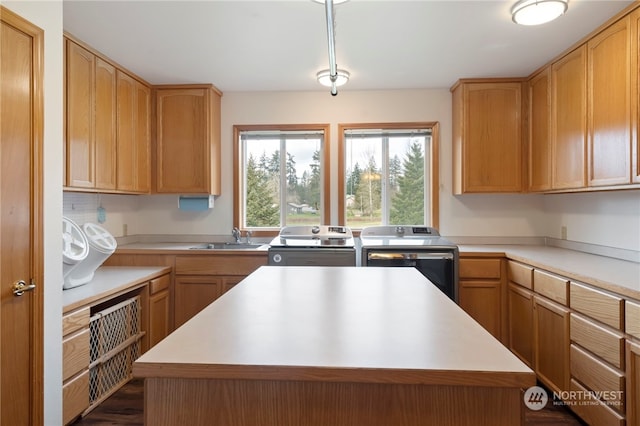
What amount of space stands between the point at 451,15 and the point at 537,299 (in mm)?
1863

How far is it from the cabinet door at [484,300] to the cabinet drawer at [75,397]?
8.44 ft

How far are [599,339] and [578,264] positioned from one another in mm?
577

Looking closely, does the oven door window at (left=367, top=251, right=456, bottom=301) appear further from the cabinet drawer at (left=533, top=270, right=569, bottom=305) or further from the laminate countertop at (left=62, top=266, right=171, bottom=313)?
the laminate countertop at (left=62, top=266, right=171, bottom=313)

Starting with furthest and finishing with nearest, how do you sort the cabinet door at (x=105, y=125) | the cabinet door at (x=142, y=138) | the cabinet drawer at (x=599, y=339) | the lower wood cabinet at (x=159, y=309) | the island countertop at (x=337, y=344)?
the cabinet door at (x=142, y=138) → the lower wood cabinet at (x=159, y=309) → the cabinet door at (x=105, y=125) → the cabinet drawer at (x=599, y=339) → the island countertop at (x=337, y=344)

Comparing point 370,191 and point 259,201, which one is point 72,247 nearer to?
point 259,201

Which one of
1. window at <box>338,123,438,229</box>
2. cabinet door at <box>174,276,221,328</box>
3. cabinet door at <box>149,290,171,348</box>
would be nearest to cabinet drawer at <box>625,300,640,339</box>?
window at <box>338,123,438,229</box>

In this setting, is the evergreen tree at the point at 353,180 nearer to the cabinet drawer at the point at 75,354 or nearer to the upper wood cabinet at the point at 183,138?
the upper wood cabinet at the point at 183,138

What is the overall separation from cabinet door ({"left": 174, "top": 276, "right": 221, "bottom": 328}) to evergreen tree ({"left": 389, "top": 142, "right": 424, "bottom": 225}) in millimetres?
1759

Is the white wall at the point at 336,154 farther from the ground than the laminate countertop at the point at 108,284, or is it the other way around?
the white wall at the point at 336,154

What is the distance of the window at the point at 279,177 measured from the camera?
11.6 feet

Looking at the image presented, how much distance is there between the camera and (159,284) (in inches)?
108

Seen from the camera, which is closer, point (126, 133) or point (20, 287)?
point (20, 287)

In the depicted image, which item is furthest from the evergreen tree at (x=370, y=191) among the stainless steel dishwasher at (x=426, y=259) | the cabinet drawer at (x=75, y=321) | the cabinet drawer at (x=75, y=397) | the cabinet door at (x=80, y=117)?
the cabinet drawer at (x=75, y=397)

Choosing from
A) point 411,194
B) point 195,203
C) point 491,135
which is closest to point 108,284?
point 195,203
